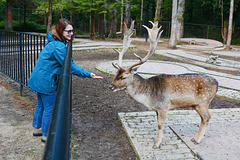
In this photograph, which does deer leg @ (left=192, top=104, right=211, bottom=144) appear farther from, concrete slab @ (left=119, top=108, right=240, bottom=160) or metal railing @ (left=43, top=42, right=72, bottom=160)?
metal railing @ (left=43, top=42, right=72, bottom=160)

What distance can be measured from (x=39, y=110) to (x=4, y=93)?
304cm

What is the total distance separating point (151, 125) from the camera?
471 centimetres

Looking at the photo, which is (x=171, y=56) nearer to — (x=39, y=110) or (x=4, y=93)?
(x=4, y=93)

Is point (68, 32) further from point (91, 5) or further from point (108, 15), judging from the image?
point (108, 15)

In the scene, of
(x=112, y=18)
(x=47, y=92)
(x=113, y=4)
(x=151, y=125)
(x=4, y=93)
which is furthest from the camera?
(x=112, y=18)

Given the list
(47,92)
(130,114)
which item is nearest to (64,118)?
(47,92)

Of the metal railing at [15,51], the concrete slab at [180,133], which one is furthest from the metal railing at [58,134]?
the metal railing at [15,51]

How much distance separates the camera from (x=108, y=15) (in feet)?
82.0

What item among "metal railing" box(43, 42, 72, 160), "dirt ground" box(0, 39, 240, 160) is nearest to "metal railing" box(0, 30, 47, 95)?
"dirt ground" box(0, 39, 240, 160)

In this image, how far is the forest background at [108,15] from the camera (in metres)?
21.7

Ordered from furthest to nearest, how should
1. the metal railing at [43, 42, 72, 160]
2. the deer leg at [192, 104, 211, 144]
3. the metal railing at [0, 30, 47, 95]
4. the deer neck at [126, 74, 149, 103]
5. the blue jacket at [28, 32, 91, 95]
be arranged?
the metal railing at [0, 30, 47, 95] → the deer leg at [192, 104, 211, 144] → the deer neck at [126, 74, 149, 103] → the blue jacket at [28, 32, 91, 95] → the metal railing at [43, 42, 72, 160]

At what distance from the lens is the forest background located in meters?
21.7

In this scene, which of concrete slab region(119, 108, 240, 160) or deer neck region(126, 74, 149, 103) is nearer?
concrete slab region(119, 108, 240, 160)

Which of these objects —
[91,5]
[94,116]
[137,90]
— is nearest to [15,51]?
[94,116]
